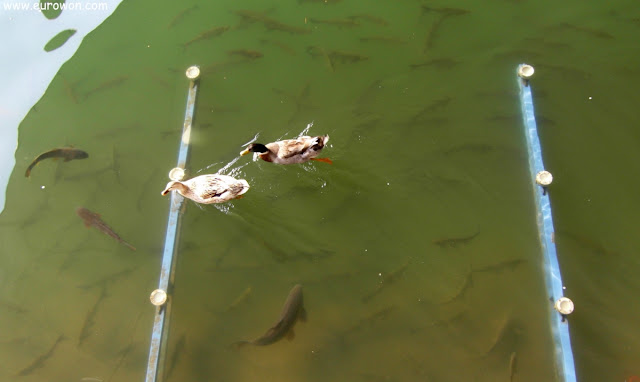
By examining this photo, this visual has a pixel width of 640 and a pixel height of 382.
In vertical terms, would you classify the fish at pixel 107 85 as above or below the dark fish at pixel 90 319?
above

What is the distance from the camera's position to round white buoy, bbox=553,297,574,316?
4.48 m

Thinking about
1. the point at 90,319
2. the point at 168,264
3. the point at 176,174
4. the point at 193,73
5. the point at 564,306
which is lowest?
the point at 90,319

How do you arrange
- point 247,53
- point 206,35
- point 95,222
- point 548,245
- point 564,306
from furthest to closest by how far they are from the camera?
point 206,35 → point 247,53 → point 95,222 → point 548,245 → point 564,306

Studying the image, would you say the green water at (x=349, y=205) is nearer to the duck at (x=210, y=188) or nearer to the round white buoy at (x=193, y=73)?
the round white buoy at (x=193, y=73)

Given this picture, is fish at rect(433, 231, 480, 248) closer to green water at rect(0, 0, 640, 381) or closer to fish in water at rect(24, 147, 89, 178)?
green water at rect(0, 0, 640, 381)

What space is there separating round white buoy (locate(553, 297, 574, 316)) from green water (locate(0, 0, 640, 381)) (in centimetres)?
31

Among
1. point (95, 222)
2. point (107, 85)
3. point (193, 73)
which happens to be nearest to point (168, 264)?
point (95, 222)

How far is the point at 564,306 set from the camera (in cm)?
451

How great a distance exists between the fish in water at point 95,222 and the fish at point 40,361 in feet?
4.04

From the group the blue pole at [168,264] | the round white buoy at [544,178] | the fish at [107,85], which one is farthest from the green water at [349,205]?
the round white buoy at [544,178]

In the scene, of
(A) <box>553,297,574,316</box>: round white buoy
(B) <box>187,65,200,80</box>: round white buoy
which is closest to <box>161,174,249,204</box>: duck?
(B) <box>187,65,200,80</box>: round white buoy

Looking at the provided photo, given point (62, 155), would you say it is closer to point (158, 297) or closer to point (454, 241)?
point (158, 297)

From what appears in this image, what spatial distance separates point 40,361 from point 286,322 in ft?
9.34

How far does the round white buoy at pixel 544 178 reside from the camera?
4.96m
